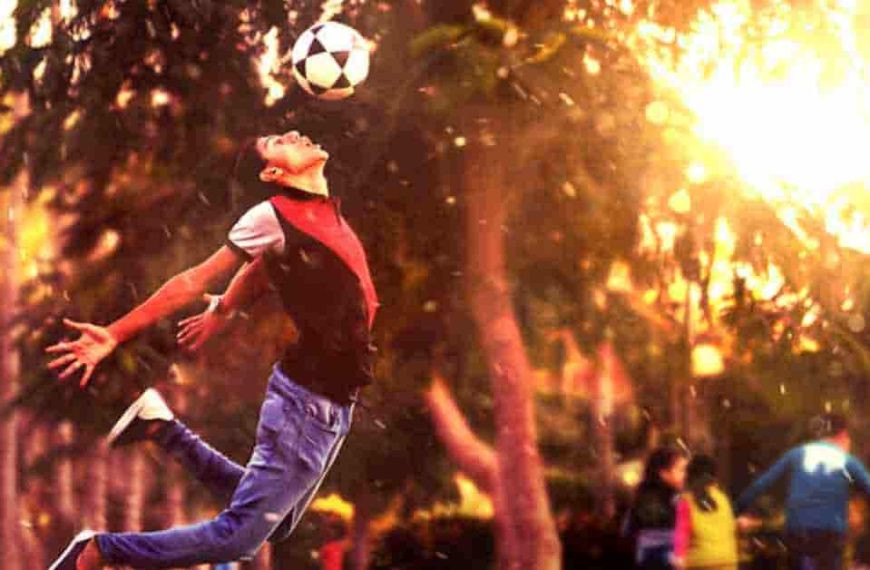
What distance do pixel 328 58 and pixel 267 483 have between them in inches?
92.8

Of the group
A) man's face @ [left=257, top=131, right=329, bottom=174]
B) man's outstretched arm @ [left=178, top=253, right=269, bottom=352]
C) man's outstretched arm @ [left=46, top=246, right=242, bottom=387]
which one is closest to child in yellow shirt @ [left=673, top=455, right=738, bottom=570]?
man's outstretched arm @ [left=178, top=253, right=269, bottom=352]

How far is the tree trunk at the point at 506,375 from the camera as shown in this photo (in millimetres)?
11422

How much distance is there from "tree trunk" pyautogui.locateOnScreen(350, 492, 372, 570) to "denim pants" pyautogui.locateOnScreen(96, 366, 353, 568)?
5.41 m

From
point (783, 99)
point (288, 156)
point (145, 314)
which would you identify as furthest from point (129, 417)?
point (783, 99)

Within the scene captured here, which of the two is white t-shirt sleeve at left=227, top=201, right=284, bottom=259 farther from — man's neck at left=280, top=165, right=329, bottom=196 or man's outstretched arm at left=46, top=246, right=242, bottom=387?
man's neck at left=280, top=165, right=329, bottom=196

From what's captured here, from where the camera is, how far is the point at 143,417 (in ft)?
28.9

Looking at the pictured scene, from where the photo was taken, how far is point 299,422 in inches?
337

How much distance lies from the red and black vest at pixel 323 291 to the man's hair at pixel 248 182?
3.49 feet

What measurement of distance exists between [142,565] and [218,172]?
132 inches

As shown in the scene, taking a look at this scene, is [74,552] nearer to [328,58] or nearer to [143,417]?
[143,417]

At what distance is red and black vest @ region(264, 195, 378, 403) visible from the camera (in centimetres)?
873

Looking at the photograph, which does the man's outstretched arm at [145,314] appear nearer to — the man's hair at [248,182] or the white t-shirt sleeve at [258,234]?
the white t-shirt sleeve at [258,234]

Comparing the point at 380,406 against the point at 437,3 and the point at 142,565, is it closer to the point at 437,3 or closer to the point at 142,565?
the point at 437,3

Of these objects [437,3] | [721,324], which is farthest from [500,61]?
[721,324]
